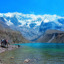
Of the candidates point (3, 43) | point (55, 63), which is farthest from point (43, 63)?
point (3, 43)

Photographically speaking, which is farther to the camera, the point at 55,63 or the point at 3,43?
the point at 3,43

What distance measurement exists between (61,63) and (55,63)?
1.02 m

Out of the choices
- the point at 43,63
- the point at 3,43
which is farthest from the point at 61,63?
the point at 3,43

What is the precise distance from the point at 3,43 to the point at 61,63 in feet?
156

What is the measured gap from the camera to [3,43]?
67.8m

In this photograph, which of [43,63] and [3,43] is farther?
[3,43]

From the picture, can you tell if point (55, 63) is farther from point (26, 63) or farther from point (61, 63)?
point (26, 63)

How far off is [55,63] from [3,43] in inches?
1847

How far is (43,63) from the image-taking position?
24.4 m

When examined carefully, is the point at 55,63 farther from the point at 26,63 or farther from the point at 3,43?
the point at 3,43

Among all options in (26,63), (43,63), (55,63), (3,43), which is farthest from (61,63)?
(3,43)

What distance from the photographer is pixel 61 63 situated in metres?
24.3

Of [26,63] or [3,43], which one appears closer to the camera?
[26,63]

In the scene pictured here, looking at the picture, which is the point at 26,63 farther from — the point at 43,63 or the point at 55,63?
the point at 55,63
